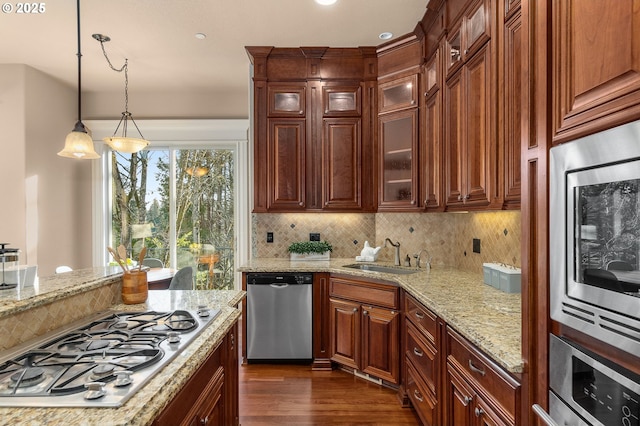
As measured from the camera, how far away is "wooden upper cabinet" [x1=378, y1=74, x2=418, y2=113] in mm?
3396

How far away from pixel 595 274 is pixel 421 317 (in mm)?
1524

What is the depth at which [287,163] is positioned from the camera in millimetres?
3777

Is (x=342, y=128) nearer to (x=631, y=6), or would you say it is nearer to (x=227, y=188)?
(x=227, y=188)

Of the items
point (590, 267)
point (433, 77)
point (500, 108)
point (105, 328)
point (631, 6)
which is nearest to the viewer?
point (631, 6)

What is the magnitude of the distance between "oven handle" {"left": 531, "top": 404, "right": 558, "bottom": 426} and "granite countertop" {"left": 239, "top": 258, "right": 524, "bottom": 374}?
0.11 meters

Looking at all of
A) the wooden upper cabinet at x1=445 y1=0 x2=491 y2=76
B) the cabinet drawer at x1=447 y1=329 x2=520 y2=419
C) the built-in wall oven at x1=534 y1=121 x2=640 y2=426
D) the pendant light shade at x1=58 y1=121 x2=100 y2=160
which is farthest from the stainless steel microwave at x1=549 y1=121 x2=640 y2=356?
the pendant light shade at x1=58 y1=121 x2=100 y2=160

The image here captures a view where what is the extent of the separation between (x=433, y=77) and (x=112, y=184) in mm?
4366

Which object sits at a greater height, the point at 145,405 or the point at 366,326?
the point at 145,405

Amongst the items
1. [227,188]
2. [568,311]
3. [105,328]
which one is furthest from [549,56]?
[227,188]

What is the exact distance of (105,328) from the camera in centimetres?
157

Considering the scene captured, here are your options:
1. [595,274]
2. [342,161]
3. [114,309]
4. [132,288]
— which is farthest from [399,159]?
[595,274]

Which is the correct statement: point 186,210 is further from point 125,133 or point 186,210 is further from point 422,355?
point 422,355

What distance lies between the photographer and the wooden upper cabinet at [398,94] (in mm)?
3396

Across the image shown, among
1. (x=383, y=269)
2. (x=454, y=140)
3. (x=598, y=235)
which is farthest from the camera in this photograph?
(x=383, y=269)
